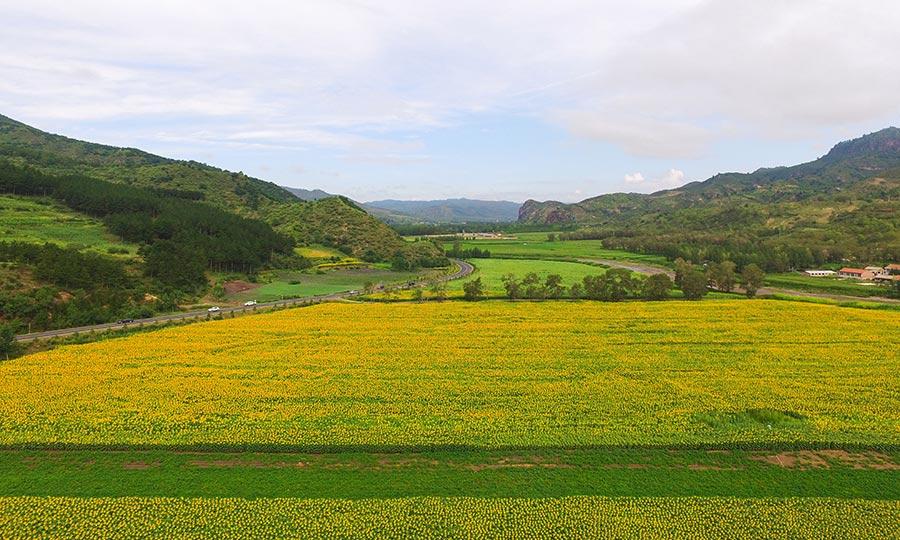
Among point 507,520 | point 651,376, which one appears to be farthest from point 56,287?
point 651,376

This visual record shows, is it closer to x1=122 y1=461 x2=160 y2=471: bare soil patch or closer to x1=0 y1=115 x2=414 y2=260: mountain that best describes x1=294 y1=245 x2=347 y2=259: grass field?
x1=0 y1=115 x2=414 y2=260: mountain

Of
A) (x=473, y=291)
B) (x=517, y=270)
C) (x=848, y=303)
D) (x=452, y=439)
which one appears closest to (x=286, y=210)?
(x=517, y=270)

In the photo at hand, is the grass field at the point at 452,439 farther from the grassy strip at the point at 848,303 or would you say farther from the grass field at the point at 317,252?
the grass field at the point at 317,252

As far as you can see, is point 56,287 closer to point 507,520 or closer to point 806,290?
point 507,520

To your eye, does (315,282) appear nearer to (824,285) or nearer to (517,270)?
(517,270)

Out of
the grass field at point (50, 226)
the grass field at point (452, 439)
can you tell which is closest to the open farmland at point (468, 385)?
the grass field at point (452, 439)

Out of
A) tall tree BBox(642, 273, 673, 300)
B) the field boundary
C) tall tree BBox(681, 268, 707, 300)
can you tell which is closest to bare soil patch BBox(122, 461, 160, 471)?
the field boundary
